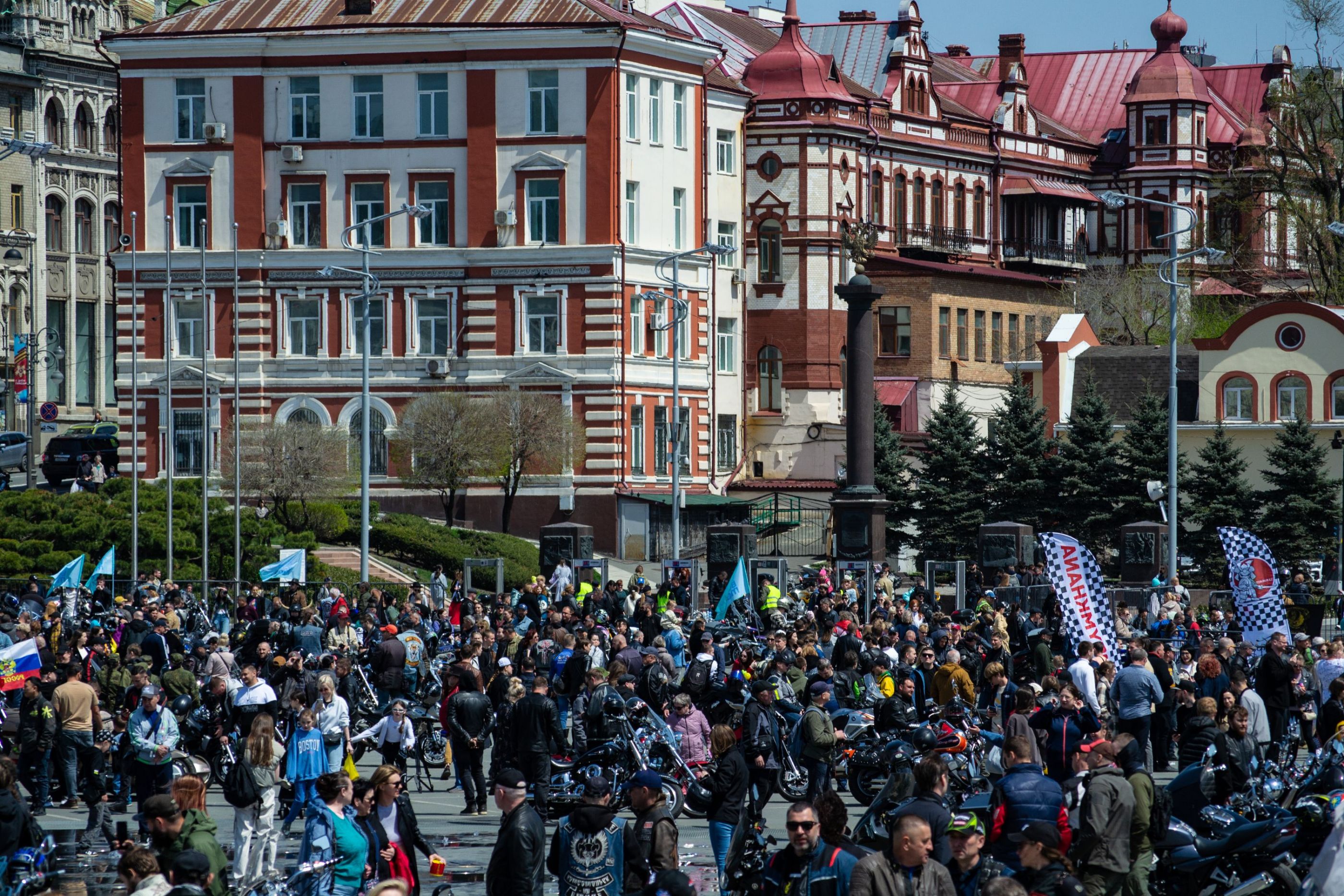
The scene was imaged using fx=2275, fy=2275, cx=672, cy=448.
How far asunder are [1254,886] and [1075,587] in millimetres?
12109

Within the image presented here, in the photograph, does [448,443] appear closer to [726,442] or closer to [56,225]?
[726,442]

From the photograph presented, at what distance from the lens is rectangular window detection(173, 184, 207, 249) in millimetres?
68250

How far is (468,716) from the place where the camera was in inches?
870

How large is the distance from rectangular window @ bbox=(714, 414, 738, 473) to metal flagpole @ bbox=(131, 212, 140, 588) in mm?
18011

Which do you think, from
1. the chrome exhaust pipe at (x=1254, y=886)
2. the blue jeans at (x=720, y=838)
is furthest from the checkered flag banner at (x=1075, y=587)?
the chrome exhaust pipe at (x=1254, y=886)

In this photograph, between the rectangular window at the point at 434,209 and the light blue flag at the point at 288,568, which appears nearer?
the light blue flag at the point at 288,568

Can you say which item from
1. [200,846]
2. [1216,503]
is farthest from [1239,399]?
[200,846]

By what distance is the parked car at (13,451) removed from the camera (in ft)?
240

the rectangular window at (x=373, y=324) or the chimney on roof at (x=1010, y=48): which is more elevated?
the chimney on roof at (x=1010, y=48)

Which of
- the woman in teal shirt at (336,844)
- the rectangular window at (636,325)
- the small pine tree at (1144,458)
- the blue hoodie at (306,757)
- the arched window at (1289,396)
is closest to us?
the woman in teal shirt at (336,844)

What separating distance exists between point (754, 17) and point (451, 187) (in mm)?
24141

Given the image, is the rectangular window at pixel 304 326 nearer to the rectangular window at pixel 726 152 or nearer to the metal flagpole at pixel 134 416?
the metal flagpole at pixel 134 416

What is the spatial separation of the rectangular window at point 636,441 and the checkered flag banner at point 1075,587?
39.7 m

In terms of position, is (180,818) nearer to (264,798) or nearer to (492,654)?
(264,798)
